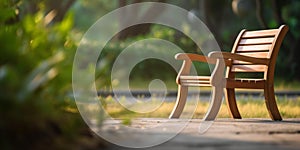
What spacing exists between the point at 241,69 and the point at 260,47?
0.34m

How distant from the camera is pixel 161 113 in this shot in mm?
8148

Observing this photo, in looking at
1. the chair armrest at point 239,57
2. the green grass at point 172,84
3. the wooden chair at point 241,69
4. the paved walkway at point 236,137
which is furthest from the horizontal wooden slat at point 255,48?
the green grass at point 172,84

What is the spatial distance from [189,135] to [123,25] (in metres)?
15.2

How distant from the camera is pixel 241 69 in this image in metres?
6.63

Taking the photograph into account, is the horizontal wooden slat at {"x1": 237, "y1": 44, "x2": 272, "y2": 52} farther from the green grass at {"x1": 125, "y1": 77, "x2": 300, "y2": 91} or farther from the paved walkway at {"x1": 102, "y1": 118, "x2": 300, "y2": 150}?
the green grass at {"x1": 125, "y1": 77, "x2": 300, "y2": 91}

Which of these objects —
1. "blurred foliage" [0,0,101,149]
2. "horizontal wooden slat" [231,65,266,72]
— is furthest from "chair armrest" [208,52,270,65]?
"blurred foliage" [0,0,101,149]

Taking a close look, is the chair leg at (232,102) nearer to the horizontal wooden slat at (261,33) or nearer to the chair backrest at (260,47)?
the chair backrest at (260,47)

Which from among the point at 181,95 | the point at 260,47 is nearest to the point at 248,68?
the point at 260,47

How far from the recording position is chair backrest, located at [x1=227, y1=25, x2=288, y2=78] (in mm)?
A: 6312

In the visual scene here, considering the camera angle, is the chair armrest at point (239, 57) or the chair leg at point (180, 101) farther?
the chair leg at point (180, 101)

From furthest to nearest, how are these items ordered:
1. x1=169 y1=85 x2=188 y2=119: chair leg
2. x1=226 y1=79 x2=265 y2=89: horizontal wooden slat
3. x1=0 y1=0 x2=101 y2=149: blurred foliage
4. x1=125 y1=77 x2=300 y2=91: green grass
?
x1=125 y1=77 x2=300 y2=91: green grass → x1=169 y1=85 x2=188 y2=119: chair leg → x1=226 y1=79 x2=265 y2=89: horizontal wooden slat → x1=0 y1=0 x2=101 y2=149: blurred foliage

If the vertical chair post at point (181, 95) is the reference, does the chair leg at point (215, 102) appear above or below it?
below

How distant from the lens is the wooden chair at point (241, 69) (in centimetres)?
601

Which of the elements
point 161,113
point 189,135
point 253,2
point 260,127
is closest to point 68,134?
point 189,135
